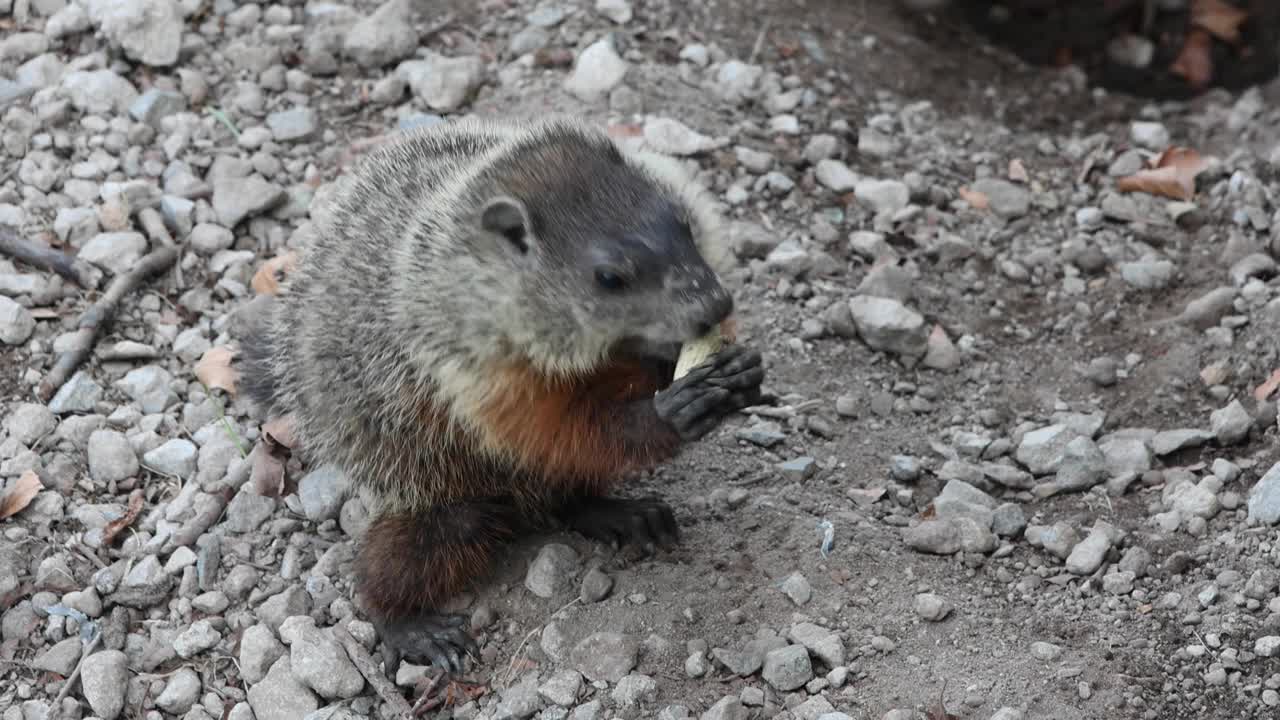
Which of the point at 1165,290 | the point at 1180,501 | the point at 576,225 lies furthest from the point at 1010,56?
the point at 576,225

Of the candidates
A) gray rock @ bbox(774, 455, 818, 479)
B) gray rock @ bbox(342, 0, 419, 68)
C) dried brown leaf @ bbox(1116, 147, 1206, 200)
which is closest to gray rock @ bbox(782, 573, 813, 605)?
gray rock @ bbox(774, 455, 818, 479)

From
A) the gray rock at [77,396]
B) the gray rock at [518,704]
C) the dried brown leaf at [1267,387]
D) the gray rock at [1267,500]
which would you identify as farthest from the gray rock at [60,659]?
the dried brown leaf at [1267,387]

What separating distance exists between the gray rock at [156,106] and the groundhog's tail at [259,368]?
159cm

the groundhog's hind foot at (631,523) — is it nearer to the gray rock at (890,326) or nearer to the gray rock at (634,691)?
the gray rock at (634,691)

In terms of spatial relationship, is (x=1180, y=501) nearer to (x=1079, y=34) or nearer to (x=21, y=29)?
(x=1079, y=34)

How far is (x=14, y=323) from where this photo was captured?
17.9 ft

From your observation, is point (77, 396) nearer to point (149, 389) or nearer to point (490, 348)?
point (149, 389)

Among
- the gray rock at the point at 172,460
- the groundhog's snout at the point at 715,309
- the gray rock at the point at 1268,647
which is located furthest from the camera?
the gray rock at the point at 172,460

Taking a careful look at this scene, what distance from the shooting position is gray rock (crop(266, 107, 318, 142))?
645 centimetres

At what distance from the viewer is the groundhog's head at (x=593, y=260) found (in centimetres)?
390

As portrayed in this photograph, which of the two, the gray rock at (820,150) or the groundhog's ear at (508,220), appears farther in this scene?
the gray rock at (820,150)

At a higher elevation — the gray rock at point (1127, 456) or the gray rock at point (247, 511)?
the gray rock at point (1127, 456)

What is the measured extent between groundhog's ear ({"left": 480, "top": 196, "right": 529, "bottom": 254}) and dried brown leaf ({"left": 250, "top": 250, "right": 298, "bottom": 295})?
1924 millimetres

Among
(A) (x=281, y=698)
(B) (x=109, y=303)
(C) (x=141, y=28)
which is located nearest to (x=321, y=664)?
(A) (x=281, y=698)
